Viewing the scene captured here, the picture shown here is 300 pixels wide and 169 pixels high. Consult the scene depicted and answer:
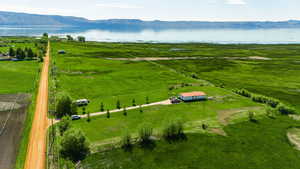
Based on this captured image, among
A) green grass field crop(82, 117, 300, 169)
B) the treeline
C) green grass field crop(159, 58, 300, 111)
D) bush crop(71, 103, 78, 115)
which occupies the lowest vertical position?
green grass field crop(82, 117, 300, 169)

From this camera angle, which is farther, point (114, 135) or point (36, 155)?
point (114, 135)

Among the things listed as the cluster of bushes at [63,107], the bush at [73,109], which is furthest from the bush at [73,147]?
the bush at [73,109]

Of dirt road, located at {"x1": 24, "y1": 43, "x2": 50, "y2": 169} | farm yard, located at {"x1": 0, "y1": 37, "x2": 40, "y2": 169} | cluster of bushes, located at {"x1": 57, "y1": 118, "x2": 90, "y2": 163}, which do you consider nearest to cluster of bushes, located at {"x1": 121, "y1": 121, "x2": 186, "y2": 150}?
cluster of bushes, located at {"x1": 57, "y1": 118, "x2": 90, "y2": 163}

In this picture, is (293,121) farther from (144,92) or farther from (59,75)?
(59,75)

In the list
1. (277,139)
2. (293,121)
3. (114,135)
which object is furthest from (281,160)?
(114,135)

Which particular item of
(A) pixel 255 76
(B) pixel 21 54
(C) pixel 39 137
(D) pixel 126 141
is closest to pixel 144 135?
(D) pixel 126 141

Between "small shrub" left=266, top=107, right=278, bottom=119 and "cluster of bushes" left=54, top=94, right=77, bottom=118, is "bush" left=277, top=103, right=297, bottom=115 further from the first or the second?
"cluster of bushes" left=54, top=94, right=77, bottom=118
